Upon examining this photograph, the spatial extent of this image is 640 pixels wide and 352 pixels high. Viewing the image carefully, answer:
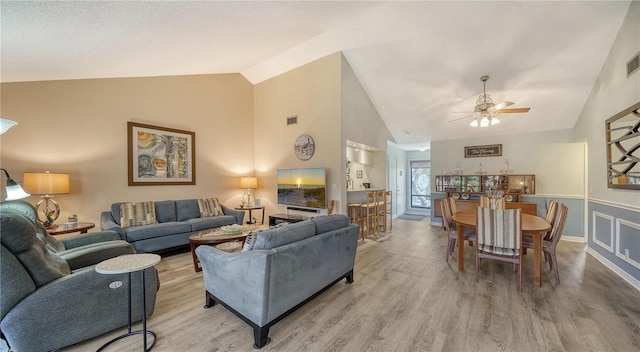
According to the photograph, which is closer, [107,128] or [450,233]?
[450,233]

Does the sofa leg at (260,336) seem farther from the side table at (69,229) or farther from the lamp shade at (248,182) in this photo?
the lamp shade at (248,182)

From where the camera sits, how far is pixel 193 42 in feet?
11.6

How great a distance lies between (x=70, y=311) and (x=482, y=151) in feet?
25.0

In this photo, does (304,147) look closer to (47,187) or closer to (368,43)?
(368,43)

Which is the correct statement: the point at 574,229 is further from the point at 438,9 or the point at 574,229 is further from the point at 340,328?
the point at 340,328

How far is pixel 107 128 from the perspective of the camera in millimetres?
4137

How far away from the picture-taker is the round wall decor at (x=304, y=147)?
503 centimetres

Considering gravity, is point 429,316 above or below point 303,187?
below

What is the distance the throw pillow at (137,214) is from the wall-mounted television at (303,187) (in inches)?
95.8

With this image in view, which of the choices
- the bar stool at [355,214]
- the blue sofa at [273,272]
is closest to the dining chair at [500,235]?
the blue sofa at [273,272]

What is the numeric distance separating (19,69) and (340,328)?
5026 millimetres

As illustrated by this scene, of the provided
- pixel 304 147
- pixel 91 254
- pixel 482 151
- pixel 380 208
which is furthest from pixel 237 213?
pixel 482 151

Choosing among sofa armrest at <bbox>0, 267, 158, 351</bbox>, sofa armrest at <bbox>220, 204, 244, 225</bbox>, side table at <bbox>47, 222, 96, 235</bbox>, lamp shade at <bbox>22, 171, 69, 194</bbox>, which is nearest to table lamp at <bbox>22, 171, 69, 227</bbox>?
lamp shade at <bbox>22, 171, 69, 194</bbox>

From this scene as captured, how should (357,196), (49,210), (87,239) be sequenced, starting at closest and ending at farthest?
(87,239) < (49,210) < (357,196)
